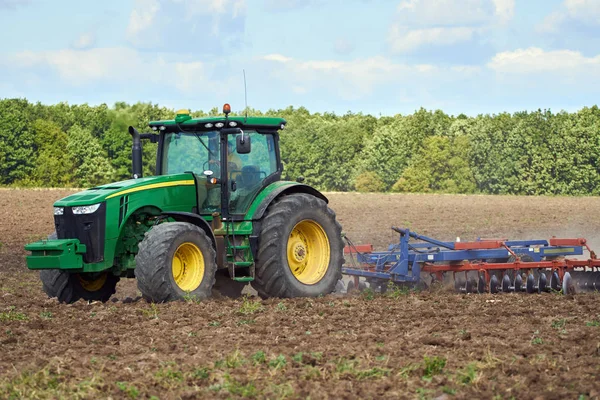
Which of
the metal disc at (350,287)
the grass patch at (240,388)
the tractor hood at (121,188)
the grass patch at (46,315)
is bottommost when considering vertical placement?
the metal disc at (350,287)

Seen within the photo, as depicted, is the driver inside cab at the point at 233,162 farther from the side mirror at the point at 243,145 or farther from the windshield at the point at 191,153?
the side mirror at the point at 243,145

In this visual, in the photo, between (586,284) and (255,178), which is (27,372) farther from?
(586,284)

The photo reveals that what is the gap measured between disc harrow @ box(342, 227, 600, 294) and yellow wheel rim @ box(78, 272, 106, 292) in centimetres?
382

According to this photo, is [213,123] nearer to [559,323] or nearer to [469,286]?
[469,286]

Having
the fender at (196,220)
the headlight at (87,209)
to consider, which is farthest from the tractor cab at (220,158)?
the headlight at (87,209)

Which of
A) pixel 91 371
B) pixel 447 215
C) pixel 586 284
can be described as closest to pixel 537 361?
pixel 91 371

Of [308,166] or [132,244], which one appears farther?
[308,166]

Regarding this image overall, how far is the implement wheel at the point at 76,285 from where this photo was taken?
39.5 feet

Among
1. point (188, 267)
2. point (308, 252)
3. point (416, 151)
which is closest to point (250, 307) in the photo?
point (188, 267)

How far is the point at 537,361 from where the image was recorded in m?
7.72

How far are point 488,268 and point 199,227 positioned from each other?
15.6ft

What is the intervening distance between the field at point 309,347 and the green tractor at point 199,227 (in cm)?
44

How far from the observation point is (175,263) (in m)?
11.4

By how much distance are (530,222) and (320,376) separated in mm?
26480
